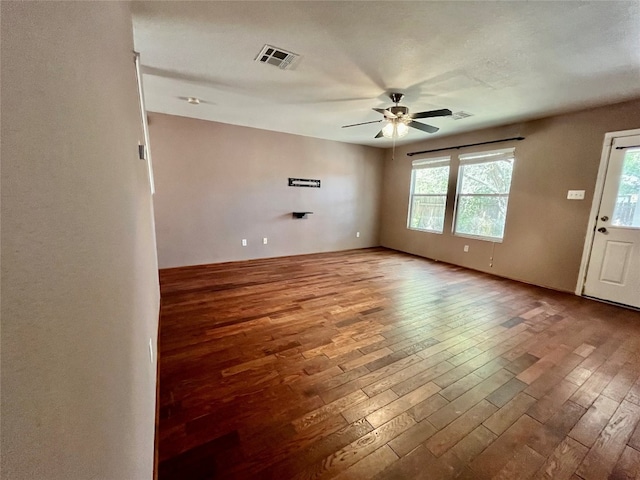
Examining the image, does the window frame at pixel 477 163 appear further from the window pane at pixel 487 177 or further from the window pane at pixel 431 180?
the window pane at pixel 431 180

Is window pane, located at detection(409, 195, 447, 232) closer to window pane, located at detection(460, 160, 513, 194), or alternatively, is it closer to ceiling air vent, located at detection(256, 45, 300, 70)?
window pane, located at detection(460, 160, 513, 194)

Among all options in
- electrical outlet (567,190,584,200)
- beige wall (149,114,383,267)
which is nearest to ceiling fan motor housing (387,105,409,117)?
beige wall (149,114,383,267)

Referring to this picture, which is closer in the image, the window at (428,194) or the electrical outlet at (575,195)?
the electrical outlet at (575,195)

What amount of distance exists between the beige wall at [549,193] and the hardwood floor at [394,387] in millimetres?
802

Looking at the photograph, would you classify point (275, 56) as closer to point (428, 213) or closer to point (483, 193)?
point (483, 193)

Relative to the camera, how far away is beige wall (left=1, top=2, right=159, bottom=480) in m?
0.28

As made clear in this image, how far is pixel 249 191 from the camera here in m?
4.91

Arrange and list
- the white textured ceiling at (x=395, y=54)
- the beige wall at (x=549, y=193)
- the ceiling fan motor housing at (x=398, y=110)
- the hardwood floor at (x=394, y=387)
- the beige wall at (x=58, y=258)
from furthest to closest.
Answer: the beige wall at (x=549, y=193) → the ceiling fan motor housing at (x=398, y=110) → the white textured ceiling at (x=395, y=54) → the hardwood floor at (x=394, y=387) → the beige wall at (x=58, y=258)

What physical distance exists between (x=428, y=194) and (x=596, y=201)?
102 inches

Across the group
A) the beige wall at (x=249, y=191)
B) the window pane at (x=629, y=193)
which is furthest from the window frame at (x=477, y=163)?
the beige wall at (x=249, y=191)

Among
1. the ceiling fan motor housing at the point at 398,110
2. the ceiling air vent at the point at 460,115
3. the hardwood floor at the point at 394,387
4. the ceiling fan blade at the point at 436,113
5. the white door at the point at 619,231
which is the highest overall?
the ceiling air vent at the point at 460,115

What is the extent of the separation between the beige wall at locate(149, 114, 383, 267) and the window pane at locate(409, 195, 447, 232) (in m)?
1.14

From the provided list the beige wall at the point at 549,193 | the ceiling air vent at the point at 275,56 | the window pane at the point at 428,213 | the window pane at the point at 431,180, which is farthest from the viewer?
the window pane at the point at 428,213

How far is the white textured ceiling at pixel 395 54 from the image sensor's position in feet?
5.84
